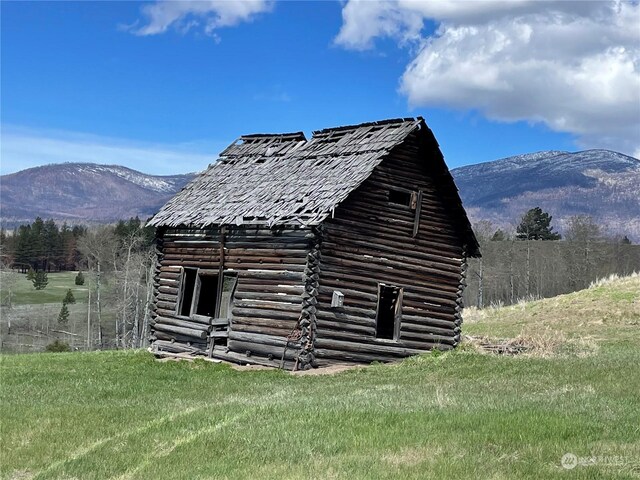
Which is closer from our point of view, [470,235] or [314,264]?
[314,264]

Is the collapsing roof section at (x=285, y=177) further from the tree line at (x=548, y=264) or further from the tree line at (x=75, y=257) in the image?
the tree line at (x=548, y=264)

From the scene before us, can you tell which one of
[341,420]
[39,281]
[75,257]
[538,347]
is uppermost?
[75,257]

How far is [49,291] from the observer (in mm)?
113812

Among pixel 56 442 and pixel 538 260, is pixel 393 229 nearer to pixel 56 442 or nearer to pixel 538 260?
pixel 56 442

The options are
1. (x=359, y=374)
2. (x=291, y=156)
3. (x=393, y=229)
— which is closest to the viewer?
(x=359, y=374)

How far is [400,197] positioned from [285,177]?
4.02 m

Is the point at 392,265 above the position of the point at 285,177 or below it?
below

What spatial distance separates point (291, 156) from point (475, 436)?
61.1 ft

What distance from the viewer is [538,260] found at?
9362 cm

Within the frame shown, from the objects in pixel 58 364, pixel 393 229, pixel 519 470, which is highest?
pixel 393 229

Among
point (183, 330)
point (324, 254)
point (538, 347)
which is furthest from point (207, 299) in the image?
point (538, 347)

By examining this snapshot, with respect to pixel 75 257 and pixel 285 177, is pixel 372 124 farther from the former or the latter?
pixel 75 257

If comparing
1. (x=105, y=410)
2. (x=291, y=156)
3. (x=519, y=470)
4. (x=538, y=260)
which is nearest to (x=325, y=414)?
(x=519, y=470)

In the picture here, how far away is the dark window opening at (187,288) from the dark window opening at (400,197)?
7.38 meters
